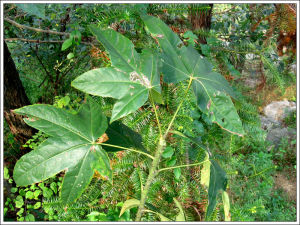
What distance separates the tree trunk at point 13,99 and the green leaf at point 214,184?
1285mm

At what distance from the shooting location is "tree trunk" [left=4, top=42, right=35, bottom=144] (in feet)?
4.68

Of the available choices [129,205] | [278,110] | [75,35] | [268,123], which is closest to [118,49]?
[129,205]

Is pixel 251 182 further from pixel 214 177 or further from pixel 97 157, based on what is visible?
pixel 97 157

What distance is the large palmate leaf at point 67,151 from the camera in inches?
19.9

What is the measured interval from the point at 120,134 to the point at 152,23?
267mm

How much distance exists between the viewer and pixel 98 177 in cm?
87

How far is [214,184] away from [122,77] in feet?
1.03

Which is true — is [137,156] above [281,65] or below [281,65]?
below

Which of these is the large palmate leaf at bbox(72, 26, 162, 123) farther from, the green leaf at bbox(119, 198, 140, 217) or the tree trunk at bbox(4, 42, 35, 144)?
the tree trunk at bbox(4, 42, 35, 144)

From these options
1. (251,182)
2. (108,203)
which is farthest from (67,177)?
(251,182)

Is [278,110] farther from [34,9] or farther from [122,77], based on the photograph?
[34,9]

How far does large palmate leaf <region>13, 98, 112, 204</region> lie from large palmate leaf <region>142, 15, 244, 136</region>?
0.19 m

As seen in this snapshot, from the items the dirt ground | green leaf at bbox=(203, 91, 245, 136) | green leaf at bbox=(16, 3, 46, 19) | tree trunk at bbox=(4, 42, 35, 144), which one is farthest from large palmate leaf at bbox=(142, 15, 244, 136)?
the dirt ground

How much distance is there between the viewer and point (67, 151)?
0.52 meters
